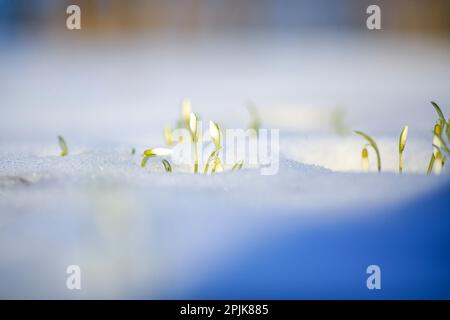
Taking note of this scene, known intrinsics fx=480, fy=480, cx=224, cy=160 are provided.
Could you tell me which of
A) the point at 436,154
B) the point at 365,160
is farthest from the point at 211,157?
the point at 436,154

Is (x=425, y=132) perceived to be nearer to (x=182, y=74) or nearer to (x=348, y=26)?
(x=348, y=26)

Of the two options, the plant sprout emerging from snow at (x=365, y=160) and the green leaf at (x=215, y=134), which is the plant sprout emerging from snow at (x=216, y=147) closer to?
the green leaf at (x=215, y=134)

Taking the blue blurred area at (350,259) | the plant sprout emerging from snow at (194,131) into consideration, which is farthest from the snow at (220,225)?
the plant sprout emerging from snow at (194,131)

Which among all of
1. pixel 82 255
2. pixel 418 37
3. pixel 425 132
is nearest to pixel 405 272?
pixel 425 132

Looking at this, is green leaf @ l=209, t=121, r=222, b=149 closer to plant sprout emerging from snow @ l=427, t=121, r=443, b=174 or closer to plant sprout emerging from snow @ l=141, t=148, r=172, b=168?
plant sprout emerging from snow @ l=141, t=148, r=172, b=168

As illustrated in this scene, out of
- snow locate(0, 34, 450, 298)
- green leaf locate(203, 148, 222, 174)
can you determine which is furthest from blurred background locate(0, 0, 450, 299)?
green leaf locate(203, 148, 222, 174)
